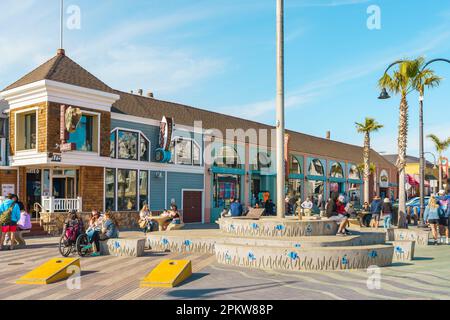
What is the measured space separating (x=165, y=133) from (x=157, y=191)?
3384mm

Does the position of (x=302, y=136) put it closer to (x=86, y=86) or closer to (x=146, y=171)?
(x=146, y=171)

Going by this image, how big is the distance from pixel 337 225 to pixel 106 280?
26.3 feet

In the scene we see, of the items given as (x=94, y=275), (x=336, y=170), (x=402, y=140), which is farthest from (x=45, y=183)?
(x=336, y=170)

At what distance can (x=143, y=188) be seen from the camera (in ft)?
87.6

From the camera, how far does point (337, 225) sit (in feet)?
50.0

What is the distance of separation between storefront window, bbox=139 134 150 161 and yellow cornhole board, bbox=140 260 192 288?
1685 cm

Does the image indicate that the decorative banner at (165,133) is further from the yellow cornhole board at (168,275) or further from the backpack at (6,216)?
the yellow cornhole board at (168,275)

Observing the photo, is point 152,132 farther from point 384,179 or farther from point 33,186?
point 384,179

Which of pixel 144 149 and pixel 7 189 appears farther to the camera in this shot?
pixel 144 149

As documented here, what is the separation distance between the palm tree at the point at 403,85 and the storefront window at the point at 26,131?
17485mm

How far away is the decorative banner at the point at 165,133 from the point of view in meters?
27.2

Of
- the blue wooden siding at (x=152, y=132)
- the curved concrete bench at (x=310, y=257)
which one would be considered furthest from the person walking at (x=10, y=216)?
the blue wooden siding at (x=152, y=132)

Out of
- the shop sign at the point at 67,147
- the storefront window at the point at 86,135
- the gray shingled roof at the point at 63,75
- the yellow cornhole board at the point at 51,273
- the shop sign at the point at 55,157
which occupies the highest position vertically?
the gray shingled roof at the point at 63,75
